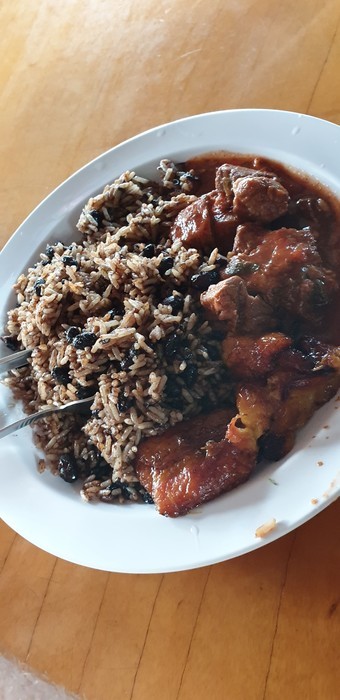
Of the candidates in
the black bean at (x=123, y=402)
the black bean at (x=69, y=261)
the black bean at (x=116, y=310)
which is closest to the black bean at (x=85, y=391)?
the black bean at (x=123, y=402)

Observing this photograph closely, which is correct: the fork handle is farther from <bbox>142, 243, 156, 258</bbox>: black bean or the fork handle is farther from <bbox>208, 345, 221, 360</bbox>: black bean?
<bbox>208, 345, 221, 360</bbox>: black bean

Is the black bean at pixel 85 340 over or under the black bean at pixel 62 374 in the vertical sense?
over

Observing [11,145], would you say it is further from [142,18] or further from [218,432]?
[218,432]

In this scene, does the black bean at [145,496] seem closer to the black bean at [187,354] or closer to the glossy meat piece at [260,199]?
the black bean at [187,354]

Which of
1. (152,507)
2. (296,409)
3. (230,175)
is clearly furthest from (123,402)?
(230,175)

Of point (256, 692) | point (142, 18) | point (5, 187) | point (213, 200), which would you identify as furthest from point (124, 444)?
point (142, 18)
